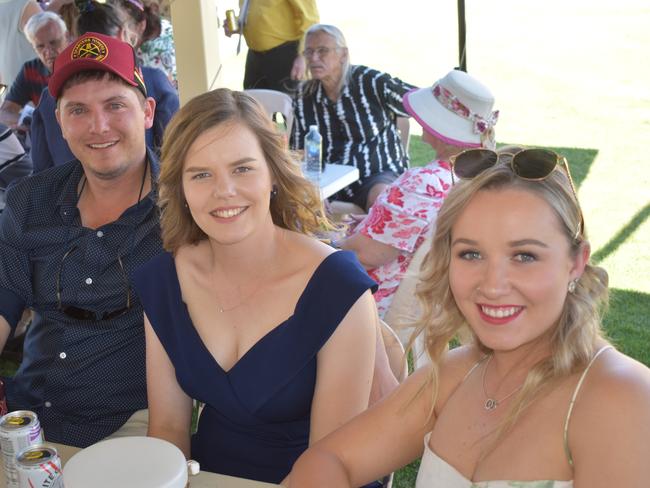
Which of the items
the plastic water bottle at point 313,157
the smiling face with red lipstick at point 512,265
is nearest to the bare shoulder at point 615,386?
the smiling face with red lipstick at point 512,265

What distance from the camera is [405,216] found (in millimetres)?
3064

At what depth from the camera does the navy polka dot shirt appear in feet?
7.51

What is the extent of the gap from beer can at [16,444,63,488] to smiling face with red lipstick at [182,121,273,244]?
2.51ft

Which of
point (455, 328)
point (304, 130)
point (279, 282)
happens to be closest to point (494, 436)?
point (455, 328)

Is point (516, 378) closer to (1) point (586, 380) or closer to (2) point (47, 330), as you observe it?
(1) point (586, 380)

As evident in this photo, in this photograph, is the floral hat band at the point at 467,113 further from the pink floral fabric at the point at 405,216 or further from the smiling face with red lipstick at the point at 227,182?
the smiling face with red lipstick at the point at 227,182

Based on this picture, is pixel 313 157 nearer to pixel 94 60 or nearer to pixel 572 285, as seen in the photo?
pixel 94 60

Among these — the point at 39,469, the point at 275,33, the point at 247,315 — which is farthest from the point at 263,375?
the point at 275,33

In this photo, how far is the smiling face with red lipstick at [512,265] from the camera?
58.6 inches

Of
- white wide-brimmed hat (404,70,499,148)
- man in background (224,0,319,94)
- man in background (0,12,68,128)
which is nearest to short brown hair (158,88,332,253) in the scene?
white wide-brimmed hat (404,70,499,148)

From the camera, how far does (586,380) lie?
1460 millimetres

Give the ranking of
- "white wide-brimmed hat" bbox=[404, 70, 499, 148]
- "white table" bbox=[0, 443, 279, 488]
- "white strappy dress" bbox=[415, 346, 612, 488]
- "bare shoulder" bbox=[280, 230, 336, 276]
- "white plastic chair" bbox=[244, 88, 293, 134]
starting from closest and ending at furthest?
"white strappy dress" bbox=[415, 346, 612, 488], "white table" bbox=[0, 443, 279, 488], "bare shoulder" bbox=[280, 230, 336, 276], "white wide-brimmed hat" bbox=[404, 70, 499, 148], "white plastic chair" bbox=[244, 88, 293, 134]

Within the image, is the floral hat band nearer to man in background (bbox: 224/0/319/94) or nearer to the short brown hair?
the short brown hair

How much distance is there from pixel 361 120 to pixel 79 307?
2968 mm
